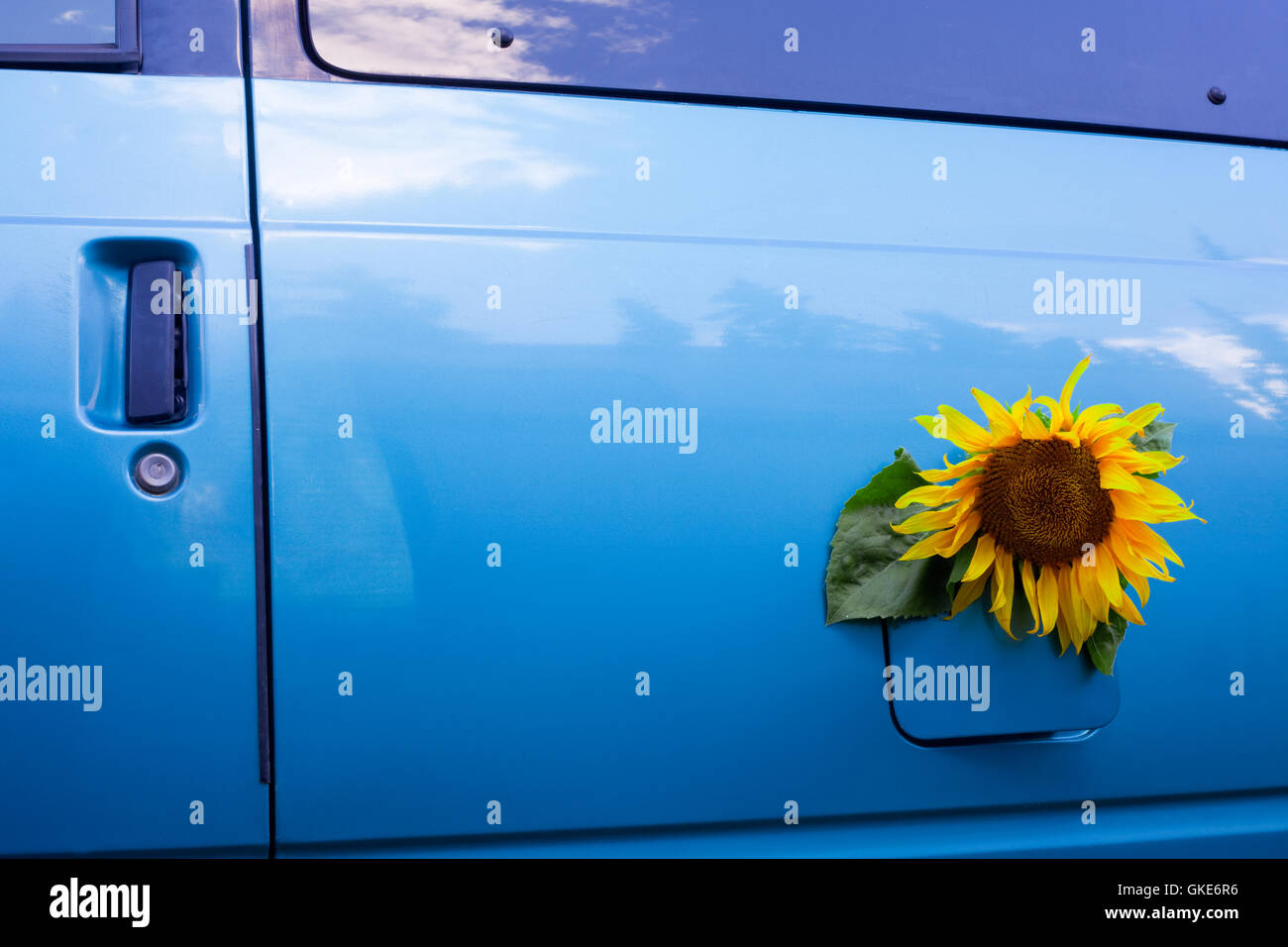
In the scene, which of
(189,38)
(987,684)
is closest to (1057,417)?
(987,684)

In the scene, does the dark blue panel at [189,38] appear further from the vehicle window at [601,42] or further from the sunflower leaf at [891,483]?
the sunflower leaf at [891,483]

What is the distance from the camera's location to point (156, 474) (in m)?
1.10

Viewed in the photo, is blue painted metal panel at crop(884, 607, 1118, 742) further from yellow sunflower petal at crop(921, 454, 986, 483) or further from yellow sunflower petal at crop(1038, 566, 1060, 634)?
yellow sunflower petal at crop(921, 454, 986, 483)

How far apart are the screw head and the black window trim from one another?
526mm

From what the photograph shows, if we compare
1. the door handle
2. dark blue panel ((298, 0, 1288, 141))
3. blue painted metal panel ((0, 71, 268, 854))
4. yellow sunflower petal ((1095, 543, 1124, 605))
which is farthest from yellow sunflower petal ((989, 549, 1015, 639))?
the door handle

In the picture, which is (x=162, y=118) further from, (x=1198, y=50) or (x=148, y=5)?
(x=1198, y=50)

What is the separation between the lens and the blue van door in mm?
1146

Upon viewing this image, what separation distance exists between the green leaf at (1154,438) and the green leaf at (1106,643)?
0.82 feet

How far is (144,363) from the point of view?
3.63ft

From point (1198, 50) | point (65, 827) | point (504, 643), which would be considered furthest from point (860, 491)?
point (65, 827)

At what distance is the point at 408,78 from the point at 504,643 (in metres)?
0.80

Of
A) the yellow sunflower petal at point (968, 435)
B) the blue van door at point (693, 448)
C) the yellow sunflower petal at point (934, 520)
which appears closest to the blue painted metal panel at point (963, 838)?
the blue van door at point (693, 448)
